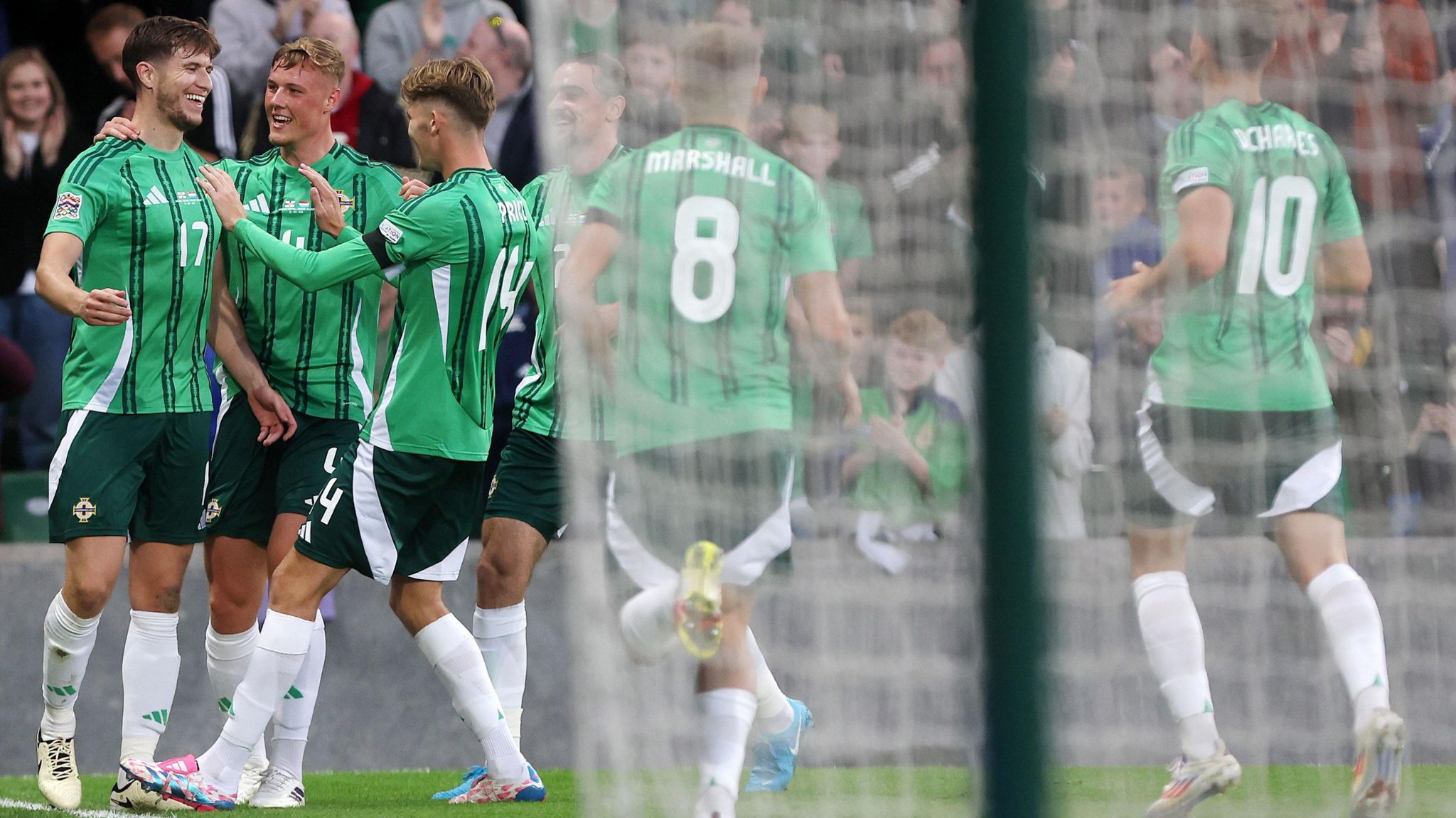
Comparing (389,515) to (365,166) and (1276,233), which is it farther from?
(1276,233)

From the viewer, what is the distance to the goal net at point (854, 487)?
9.90 feet

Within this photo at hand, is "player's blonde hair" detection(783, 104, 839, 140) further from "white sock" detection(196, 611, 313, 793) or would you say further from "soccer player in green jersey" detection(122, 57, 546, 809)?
"white sock" detection(196, 611, 313, 793)

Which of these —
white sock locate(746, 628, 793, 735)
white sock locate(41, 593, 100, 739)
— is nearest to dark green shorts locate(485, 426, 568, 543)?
white sock locate(41, 593, 100, 739)

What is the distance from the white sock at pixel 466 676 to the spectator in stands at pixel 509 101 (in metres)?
3.09

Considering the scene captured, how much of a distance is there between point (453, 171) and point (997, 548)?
2.92 m

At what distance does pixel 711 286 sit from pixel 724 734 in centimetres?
90

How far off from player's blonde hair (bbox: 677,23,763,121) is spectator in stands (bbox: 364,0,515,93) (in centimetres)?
458

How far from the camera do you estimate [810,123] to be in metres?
3.44

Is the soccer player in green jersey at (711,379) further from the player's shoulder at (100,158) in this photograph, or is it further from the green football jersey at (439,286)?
the player's shoulder at (100,158)

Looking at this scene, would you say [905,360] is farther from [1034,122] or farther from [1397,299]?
[1397,299]

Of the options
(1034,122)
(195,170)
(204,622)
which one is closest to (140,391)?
(195,170)

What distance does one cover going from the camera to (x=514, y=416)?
568cm

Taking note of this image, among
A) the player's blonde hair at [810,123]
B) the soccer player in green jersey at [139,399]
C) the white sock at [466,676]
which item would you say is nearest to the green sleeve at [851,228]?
the player's blonde hair at [810,123]

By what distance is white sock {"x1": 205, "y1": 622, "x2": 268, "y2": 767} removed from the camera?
211 inches
